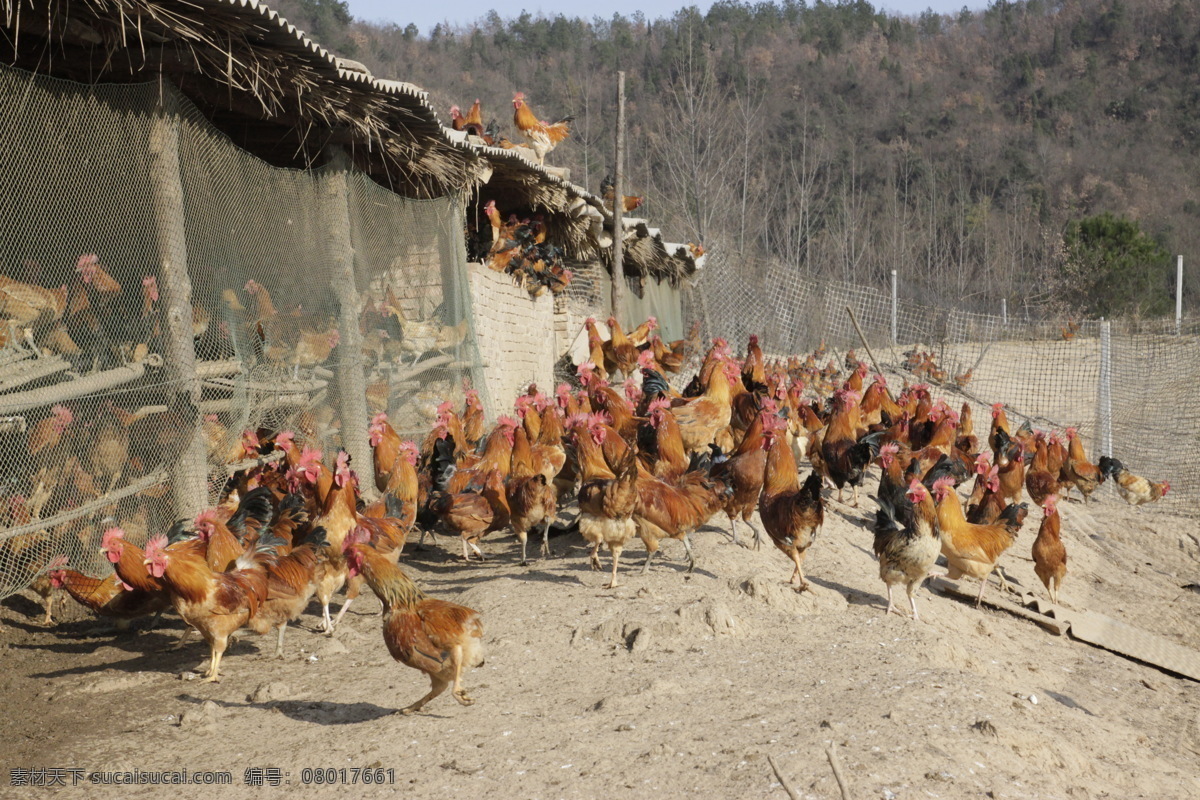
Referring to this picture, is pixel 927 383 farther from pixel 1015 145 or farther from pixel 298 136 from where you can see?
pixel 1015 145

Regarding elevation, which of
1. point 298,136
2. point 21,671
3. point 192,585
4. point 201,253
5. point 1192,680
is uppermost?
point 298,136

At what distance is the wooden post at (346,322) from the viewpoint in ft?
25.6

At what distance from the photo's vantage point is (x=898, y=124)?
5606 centimetres

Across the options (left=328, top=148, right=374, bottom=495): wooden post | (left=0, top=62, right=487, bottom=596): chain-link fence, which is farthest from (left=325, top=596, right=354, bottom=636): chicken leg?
(left=328, top=148, right=374, bottom=495): wooden post

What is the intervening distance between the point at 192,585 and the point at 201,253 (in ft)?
7.14

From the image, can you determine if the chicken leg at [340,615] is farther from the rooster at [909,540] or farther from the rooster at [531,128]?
the rooster at [531,128]

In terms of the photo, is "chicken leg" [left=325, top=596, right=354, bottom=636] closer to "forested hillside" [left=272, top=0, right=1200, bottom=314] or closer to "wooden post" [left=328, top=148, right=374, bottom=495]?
"wooden post" [left=328, top=148, right=374, bottom=495]

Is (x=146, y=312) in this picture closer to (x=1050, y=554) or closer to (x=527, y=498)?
(x=527, y=498)

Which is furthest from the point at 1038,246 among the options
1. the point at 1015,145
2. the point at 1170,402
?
the point at 1170,402

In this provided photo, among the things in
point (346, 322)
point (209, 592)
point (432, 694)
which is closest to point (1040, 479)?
point (346, 322)

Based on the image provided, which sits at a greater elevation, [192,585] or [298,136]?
[298,136]

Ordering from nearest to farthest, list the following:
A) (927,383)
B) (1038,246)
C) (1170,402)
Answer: (1170,402)
(927,383)
(1038,246)

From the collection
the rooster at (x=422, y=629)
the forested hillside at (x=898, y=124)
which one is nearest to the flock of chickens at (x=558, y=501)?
the rooster at (x=422, y=629)

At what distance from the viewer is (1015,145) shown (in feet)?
173
